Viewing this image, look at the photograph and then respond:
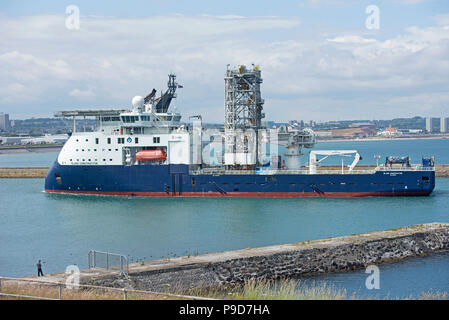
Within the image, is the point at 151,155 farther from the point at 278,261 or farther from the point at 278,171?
the point at 278,261

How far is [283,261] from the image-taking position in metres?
19.0

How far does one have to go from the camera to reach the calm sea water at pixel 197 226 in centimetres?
2006

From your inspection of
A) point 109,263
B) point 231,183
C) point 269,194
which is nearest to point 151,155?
point 231,183

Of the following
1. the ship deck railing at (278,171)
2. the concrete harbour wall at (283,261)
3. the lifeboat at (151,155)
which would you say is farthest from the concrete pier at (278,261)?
the lifeboat at (151,155)

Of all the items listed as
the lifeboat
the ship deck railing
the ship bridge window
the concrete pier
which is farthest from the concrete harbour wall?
the ship bridge window

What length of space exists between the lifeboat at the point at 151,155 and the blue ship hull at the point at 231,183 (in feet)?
2.02

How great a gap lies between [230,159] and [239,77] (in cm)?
598

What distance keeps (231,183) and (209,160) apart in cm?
345

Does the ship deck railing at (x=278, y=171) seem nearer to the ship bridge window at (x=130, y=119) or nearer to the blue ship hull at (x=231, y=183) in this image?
the blue ship hull at (x=231, y=183)

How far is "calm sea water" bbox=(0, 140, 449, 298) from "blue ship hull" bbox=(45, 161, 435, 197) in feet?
2.85

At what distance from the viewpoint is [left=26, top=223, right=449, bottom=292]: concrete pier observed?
53.4ft

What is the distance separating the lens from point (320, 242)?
2109 centimetres
